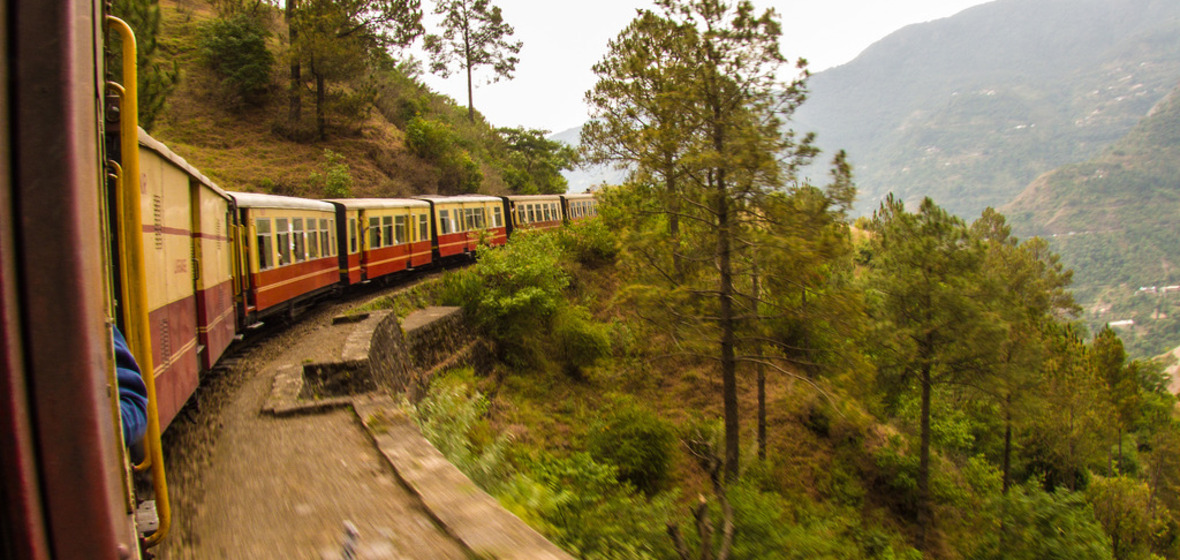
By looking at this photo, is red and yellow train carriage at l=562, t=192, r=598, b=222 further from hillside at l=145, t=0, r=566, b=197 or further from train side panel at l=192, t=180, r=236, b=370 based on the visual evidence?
train side panel at l=192, t=180, r=236, b=370

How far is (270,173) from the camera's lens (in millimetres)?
26453

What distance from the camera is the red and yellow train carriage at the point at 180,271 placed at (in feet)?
15.2

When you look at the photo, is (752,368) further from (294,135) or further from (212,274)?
(294,135)

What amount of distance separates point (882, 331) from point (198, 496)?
56.7 ft

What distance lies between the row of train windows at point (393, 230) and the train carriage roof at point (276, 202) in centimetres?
128

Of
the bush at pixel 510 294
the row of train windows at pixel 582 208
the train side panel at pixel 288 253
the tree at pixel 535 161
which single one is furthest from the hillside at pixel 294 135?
the train side panel at pixel 288 253

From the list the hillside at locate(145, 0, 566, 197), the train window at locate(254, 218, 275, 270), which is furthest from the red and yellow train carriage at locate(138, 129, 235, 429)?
the hillside at locate(145, 0, 566, 197)

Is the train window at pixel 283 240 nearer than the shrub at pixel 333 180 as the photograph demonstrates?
Yes

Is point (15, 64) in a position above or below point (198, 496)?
above

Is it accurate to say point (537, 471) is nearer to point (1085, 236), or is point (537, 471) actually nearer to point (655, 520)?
point (655, 520)

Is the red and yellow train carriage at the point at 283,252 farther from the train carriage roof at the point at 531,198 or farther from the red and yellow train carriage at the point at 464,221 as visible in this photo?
the train carriage roof at the point at 531,198

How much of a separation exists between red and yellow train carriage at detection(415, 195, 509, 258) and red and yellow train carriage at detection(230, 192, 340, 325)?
16.0 ft

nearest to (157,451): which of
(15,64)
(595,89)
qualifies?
(15,64)

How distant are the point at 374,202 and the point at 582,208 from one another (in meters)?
18.0
